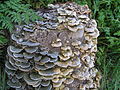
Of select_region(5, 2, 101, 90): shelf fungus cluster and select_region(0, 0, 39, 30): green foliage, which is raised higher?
select_region(0, 0, 39, 30): green foliage

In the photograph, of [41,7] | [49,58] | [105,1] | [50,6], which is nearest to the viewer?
[49,58]

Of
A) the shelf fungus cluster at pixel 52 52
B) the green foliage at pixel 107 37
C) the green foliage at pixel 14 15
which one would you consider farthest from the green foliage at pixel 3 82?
the green foliage at pixel 107 37

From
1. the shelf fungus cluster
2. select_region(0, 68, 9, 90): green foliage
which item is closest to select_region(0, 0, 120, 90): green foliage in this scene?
the shelf fungus cluster

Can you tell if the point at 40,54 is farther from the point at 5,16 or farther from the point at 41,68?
the point at 5,16

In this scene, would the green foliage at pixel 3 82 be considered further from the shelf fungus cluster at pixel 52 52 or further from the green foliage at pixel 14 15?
the green foliage at pixel 14 15

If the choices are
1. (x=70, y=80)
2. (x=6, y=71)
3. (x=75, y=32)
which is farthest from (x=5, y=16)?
(x=70, y=80)

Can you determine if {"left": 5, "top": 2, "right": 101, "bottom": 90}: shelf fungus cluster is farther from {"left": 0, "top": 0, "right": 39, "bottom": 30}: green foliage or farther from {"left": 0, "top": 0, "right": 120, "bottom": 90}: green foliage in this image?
{"left": 0, "top": 0, "right": 120, "bottom": 90}: green foliage

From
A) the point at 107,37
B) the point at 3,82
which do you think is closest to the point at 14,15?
the point at 3,82

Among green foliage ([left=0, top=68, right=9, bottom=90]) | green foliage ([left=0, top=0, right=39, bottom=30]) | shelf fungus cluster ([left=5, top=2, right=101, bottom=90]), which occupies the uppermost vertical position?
green foliage ([left=0, top=0, right=39, bottom=30])
